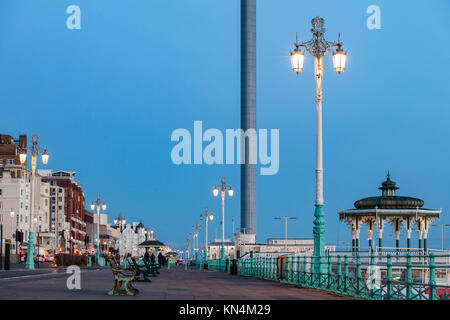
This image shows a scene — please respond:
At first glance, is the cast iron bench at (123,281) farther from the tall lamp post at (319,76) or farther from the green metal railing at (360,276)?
the tall lamp post at (319,76)

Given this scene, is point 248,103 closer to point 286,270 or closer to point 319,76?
point 286,270

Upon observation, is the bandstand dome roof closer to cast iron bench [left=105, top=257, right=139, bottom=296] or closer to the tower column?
cast iron bench [left=105, top=257, right=139, bottom=296]

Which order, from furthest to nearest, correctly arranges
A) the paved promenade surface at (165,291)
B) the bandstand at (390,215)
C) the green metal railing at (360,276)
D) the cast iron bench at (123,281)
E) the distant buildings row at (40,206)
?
the distant buildings row at (40,206), the bandstand at (390,215), the paved promenade surface at (165,291), the cast iron bench at (123,281), the green metal railing at (360,276)

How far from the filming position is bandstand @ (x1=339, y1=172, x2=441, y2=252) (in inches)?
2579

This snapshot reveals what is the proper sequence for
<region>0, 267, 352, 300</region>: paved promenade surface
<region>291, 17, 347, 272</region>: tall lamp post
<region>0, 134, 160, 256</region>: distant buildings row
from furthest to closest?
<region>0, 134, 160, 256</region>: distant buildings row, <region>291, 17, 347, 272</region>: tall lamp post, <region>0, 267, 352, 300</region>: paved promenade surface

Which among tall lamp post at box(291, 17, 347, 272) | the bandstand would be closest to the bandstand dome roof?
the bandstand

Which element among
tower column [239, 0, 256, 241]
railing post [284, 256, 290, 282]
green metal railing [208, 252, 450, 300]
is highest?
tower column [239, 0, 256, 241]

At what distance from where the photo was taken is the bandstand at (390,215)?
6550 cm

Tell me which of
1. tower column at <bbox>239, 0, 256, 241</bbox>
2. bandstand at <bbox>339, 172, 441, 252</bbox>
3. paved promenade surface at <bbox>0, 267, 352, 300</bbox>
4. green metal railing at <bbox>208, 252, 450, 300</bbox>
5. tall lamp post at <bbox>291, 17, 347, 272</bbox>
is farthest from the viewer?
tower column at <bbox>239, 0, 256, 241</bbox>

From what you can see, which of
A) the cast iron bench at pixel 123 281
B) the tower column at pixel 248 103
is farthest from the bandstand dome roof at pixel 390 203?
the tower column at pixel 248 103
